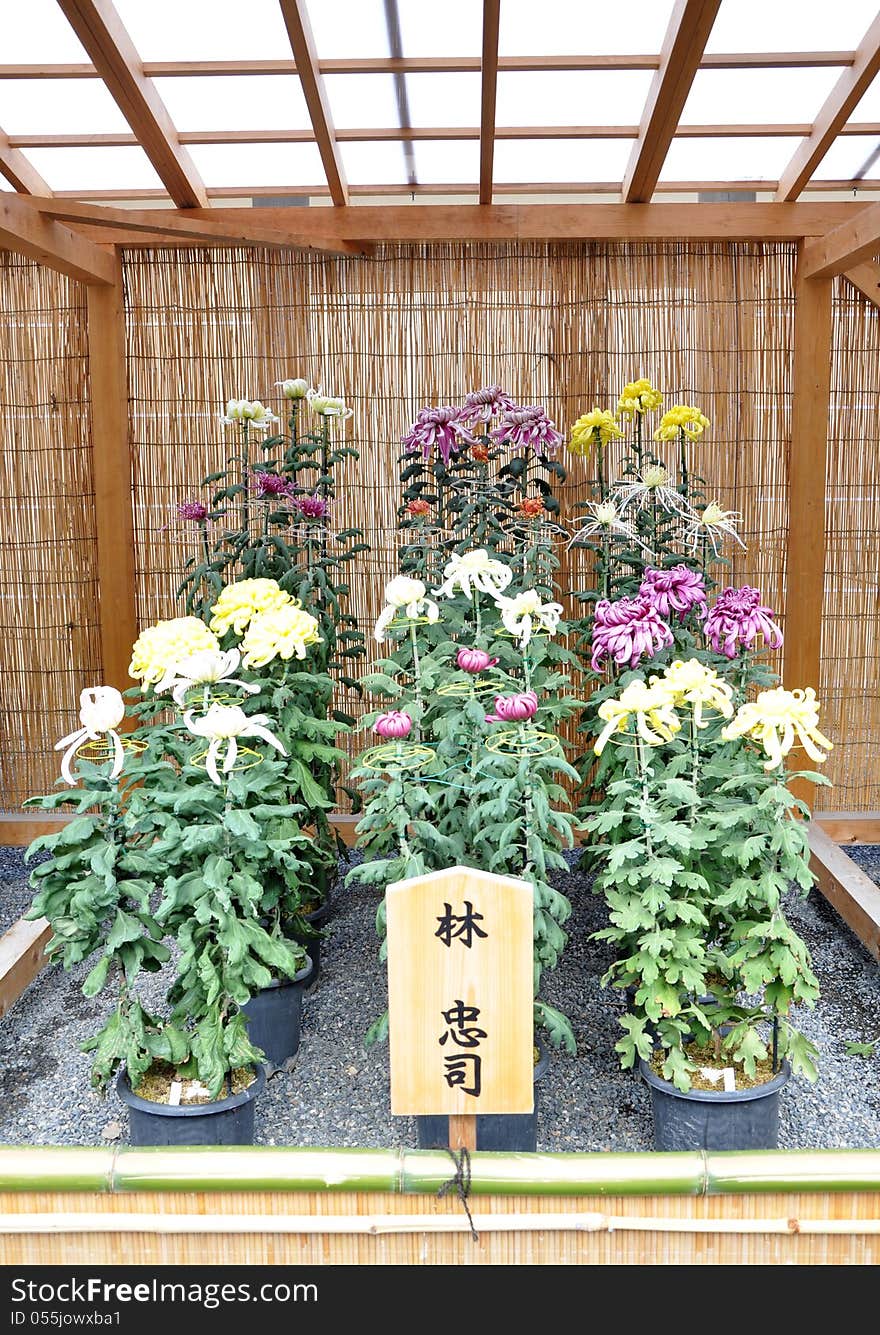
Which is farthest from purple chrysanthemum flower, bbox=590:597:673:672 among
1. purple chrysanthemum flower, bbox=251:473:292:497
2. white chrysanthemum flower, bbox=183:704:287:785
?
purple chrysanthemum flower, bbox=251:473:292:497

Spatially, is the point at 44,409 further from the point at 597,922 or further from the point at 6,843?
the point at 597,922

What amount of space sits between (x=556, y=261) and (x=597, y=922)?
2230mm

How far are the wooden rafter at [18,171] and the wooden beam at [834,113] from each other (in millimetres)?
2375

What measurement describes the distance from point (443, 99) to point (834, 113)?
109 cm

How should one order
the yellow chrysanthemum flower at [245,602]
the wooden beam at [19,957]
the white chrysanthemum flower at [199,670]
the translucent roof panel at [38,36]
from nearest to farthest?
the white chrysanthemum flower at [199,670]
the yellow chrysanthemum flower at [245,602]
the translucent roof panel at [38,36]
the wooden beam at [19,957]

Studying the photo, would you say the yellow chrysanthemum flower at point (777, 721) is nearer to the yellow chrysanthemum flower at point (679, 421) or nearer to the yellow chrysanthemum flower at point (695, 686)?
the yellow chrysanthemum flower at point (695, 686)

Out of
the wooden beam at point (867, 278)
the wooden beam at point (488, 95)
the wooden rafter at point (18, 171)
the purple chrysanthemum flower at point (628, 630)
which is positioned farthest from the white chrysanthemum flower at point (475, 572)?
the wooden beam at point (867, 278)

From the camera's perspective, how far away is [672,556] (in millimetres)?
3047

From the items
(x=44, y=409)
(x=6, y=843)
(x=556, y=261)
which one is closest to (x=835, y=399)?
(x=556, y=261)

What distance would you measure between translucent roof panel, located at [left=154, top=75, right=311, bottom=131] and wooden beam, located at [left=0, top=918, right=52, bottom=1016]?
7.56 feet

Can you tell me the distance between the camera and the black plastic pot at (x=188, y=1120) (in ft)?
6.54

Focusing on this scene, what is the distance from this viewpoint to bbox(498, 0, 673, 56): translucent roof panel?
8.97 feet

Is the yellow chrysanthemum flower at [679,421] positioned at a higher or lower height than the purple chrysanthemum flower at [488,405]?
lower

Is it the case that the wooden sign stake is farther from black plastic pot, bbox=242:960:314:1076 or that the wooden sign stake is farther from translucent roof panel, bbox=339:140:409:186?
translucent roof panel, bbox=339:140:409:186
